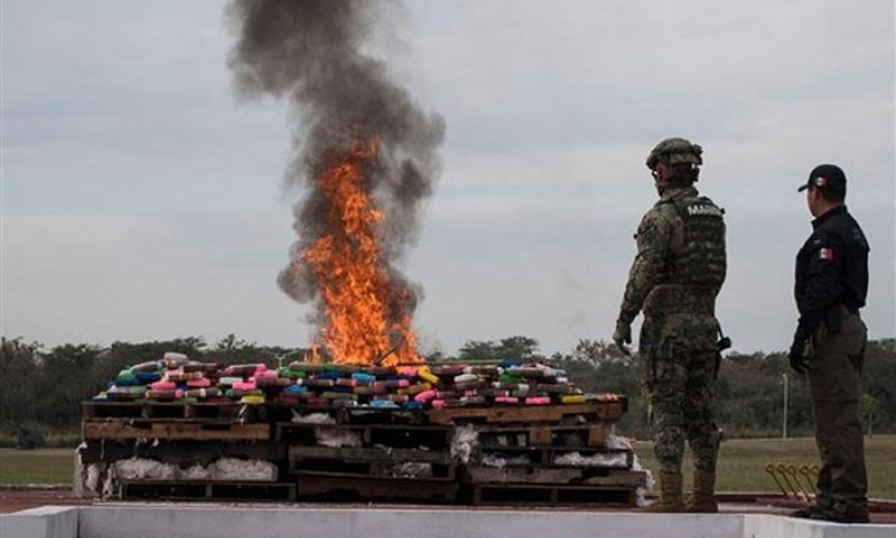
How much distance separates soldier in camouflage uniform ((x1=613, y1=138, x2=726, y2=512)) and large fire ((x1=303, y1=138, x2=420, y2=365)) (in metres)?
4.86

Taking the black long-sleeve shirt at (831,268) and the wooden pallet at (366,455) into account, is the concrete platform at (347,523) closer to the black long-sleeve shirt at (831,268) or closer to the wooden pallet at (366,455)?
the black long-sleeve shirt at (831,268)

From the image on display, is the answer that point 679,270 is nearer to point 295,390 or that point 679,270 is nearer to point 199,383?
point 295,390

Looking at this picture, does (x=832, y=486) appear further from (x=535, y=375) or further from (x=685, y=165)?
(x=535, y=375)

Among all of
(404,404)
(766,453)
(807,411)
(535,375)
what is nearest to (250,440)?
(404,404)

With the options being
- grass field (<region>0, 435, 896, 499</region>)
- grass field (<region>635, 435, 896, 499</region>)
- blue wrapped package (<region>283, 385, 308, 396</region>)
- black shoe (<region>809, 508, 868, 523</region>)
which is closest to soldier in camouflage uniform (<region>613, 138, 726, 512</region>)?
black shoe (<region>809, 508, 868, 523</region>)

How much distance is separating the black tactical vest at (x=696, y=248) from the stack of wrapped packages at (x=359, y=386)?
8.51ft

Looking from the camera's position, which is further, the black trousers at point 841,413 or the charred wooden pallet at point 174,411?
the charred wooden pallet at point 174,411

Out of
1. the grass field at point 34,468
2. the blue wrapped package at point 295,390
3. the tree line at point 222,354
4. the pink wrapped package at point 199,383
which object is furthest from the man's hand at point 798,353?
the tree line at point 222,354

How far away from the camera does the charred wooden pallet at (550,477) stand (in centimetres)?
1462

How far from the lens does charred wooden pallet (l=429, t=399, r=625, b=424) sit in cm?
1477

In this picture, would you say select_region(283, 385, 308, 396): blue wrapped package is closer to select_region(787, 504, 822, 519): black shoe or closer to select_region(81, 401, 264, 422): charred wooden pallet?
select_region(81, 401, 264, 422): charred wooden pallet

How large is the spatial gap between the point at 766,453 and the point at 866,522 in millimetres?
30622

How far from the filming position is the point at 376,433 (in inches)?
587

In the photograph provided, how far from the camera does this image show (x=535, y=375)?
1522cm
